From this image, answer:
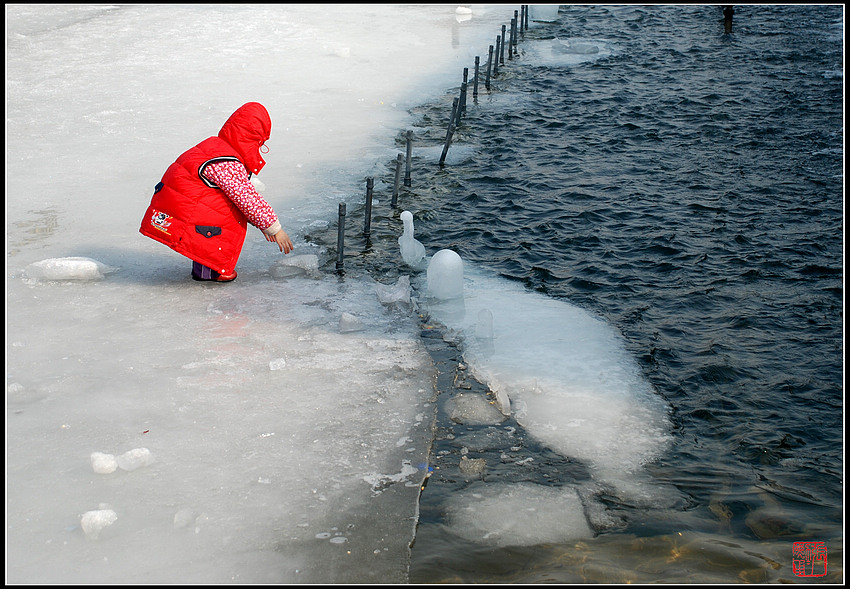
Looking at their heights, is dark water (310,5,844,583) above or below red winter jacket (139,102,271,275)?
below

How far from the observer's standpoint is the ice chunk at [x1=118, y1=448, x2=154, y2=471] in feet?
15.4

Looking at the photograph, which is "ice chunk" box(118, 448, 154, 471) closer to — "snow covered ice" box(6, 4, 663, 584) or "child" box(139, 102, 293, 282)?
"snow covered ice" box(6, 4, 663, 584)

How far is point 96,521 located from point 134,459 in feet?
1.75

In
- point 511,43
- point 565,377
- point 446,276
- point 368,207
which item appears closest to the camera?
point 565,377

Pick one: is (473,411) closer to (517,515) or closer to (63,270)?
(517,515)

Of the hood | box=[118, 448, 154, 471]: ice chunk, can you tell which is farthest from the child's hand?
box=[118, 448, 154, 471]: ice chunk

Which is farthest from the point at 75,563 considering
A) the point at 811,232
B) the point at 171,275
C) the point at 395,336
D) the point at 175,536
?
the point at 811,232

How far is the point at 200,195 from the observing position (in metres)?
6.42

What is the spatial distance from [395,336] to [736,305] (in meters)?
3.35

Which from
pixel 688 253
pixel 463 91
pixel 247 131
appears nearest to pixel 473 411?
pixel 247 131

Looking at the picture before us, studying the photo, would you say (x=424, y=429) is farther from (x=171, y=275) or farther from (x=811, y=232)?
(x=811, y=232)

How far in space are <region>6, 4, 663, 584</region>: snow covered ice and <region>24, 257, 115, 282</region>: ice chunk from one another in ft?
0.06

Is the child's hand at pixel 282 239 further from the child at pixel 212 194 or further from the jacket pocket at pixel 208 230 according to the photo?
the jacket pocket at pixel 208 230

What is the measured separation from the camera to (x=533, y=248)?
872 centimetres
